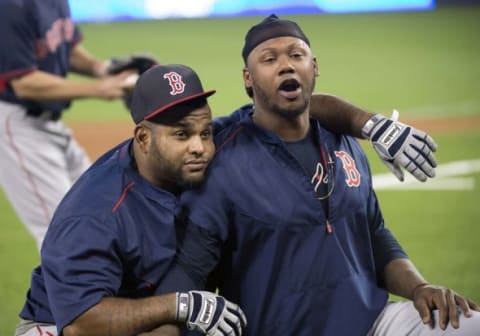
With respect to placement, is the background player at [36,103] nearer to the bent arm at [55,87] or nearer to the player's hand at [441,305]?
the bent arm at [55,87]

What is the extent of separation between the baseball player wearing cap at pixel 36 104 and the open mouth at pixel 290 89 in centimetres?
228

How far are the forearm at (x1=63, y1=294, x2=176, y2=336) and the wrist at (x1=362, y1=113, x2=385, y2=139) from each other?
3.61 feet

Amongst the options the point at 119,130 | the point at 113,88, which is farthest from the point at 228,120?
the point at 119,130

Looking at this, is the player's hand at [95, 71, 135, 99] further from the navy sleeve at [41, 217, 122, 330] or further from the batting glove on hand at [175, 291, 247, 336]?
the batting glove on hand at [175, 291, 247, 336]

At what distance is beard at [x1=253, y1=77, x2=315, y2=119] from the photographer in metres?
3.73

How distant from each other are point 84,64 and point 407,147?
353 cm

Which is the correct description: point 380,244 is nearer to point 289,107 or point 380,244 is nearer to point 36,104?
point 289,107

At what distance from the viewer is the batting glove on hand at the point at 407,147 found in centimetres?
373

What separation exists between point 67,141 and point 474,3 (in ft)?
57.8

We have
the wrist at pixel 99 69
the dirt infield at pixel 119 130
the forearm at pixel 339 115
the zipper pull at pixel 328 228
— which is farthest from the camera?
the dirt infield at pixel 119 130

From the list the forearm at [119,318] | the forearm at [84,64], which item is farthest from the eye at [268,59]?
the forearm at [84,64]

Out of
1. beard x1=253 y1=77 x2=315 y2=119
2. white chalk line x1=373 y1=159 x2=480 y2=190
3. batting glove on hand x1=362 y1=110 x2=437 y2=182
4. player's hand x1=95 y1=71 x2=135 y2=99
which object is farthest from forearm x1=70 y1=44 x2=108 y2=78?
white chalk line x1=373 y1=159 x2=480 y2=190

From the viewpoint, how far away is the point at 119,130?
1310 cm

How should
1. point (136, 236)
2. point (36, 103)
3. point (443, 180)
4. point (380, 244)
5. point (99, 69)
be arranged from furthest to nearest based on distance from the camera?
point (443, 180) < point (99, 69) < point (36, 103) < point (380, 244) < point (136, 236)
